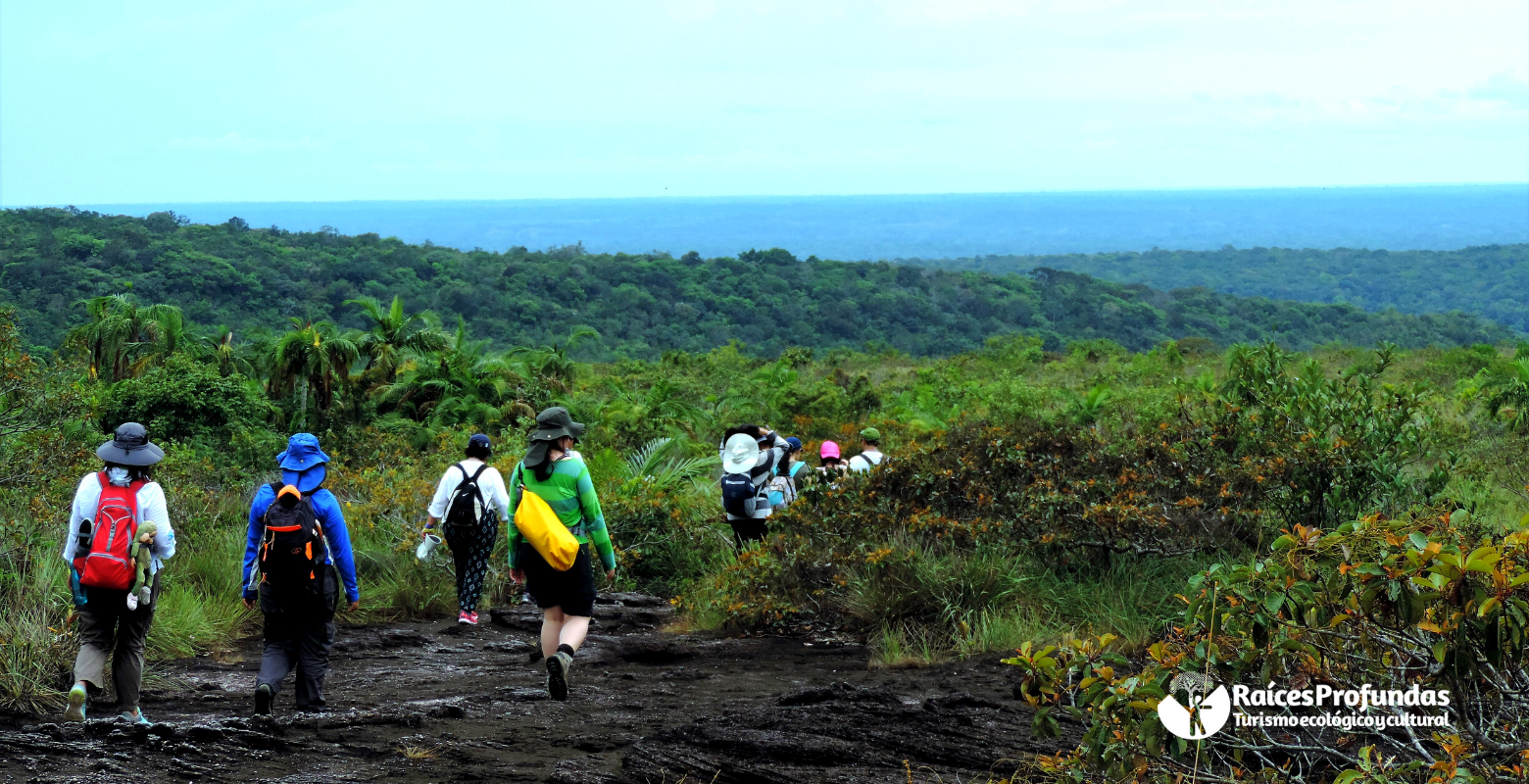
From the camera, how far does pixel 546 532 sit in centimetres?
678

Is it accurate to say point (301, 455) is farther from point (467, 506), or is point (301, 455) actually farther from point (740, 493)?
point (740, 493)

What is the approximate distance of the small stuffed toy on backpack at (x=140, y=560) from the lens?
612cm

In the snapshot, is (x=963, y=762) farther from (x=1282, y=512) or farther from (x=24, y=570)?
(x=24, y=570)

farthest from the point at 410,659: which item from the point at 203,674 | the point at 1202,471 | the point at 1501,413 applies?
the point at 1501,413

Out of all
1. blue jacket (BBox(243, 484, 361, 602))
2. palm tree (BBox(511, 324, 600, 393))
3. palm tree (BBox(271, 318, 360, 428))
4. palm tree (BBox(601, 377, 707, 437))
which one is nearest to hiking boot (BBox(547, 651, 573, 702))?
blue jacket (BBox(243, 484, 361, 602))

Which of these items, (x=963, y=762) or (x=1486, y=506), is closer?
(x=963, y=762)

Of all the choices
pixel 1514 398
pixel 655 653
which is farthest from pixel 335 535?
pixel 1514 398

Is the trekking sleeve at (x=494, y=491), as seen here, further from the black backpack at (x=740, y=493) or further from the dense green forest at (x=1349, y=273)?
the dense green forest at (x=1349, y=273)

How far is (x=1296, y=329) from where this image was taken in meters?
69.2

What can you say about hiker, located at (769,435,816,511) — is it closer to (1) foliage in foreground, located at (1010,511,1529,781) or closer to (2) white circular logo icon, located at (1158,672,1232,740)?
(1) foliage in foreground, located at (1010,511,1529,781)

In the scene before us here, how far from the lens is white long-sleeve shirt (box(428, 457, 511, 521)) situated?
904cm

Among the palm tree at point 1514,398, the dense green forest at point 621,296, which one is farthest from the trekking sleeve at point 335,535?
the dense green forest at point 621,296

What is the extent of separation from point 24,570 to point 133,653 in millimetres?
1900

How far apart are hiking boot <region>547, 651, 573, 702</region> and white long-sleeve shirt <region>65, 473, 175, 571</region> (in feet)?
6.26
